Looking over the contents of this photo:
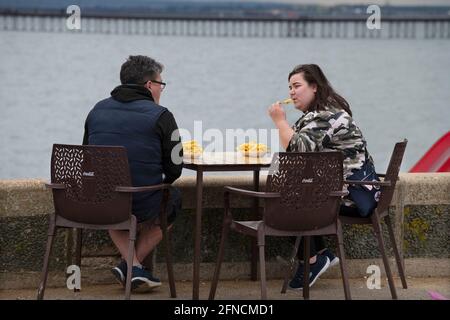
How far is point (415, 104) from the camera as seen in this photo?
199 ft

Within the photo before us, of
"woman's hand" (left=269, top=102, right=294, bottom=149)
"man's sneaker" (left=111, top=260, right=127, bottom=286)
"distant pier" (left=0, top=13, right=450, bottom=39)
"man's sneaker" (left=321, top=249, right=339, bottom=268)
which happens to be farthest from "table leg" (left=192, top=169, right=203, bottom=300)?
"distant pier" (left=0, top=13, right=450, bottom=39)

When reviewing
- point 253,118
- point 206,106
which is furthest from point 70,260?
point 206,106

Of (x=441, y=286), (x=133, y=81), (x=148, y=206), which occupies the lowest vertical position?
(x=441, y=286)

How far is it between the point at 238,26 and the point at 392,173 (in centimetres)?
11471

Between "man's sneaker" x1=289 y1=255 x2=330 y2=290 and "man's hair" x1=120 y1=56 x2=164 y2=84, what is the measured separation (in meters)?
1.40

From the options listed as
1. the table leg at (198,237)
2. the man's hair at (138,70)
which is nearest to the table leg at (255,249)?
the table leg at (198,237)

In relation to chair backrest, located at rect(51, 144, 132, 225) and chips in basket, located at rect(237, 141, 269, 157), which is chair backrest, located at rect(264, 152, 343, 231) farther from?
chips in basket, located at rect(237, 141, 269, 157)

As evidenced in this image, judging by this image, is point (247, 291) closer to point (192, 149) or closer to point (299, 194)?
point (192, 149)

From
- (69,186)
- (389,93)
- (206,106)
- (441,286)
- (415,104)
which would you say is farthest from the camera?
(389,93)

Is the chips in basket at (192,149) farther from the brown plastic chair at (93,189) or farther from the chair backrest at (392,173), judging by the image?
the chair backrest at (392,173)

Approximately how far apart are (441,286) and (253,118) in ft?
134

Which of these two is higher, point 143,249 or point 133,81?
point 133,81

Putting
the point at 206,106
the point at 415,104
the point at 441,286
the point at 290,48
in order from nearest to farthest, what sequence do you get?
the point at 441,286
the point at 206,106
the point at 415,104
the point at 290,48
